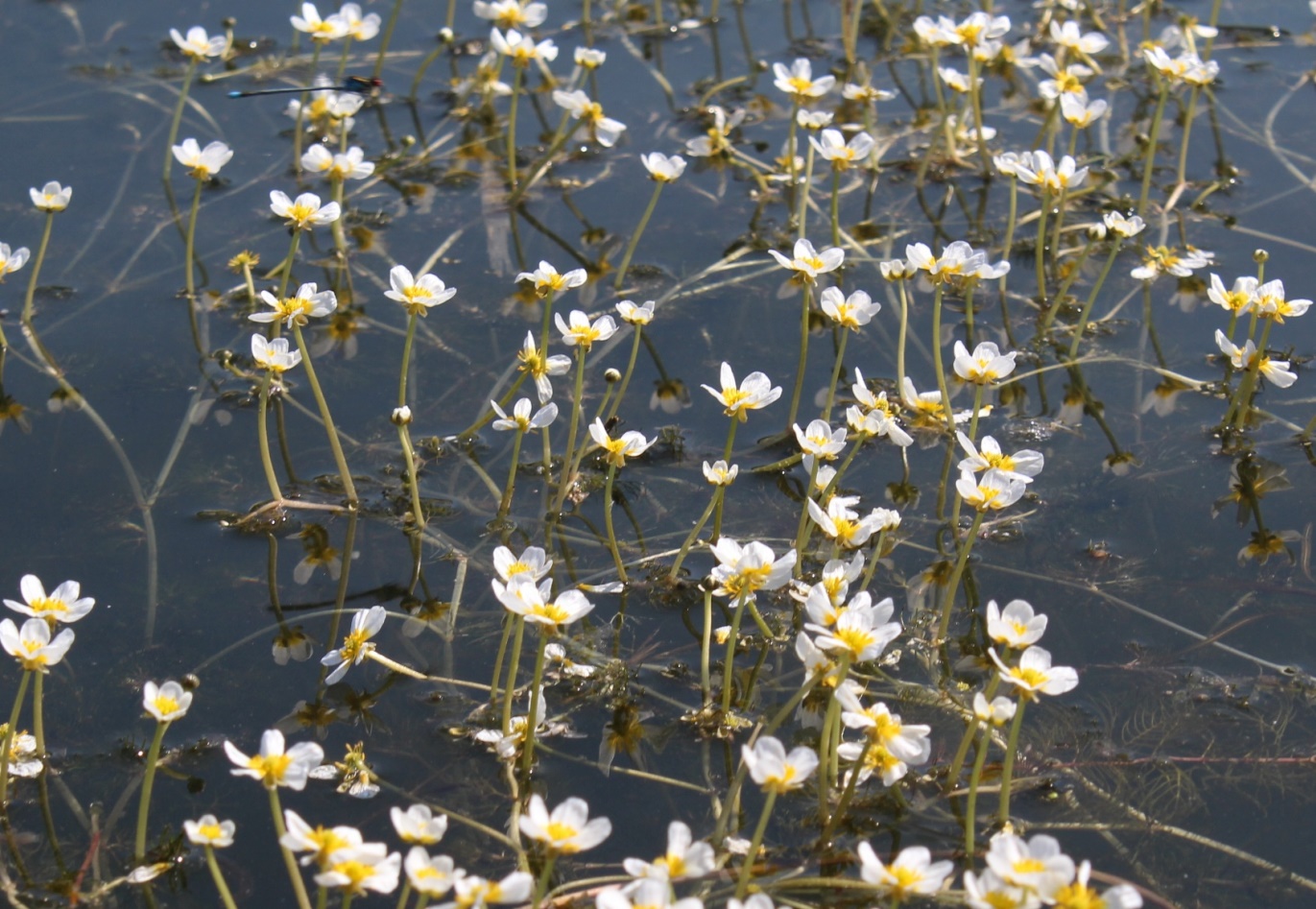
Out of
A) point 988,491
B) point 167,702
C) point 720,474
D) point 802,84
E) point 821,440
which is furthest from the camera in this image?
point 802,84

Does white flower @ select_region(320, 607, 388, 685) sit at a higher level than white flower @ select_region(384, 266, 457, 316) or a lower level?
lower

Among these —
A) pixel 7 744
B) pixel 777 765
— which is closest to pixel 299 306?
pixel 7 744

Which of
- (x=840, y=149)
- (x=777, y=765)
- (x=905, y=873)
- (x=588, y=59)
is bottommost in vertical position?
(x=905, y=873)

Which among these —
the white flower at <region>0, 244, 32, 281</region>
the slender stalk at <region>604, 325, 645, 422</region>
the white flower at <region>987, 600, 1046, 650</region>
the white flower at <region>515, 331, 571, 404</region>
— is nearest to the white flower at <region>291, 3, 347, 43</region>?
the white flower at <region>0, 244, 32, 281</region>

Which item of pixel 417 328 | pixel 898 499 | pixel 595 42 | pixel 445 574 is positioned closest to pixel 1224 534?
pixel 898 499

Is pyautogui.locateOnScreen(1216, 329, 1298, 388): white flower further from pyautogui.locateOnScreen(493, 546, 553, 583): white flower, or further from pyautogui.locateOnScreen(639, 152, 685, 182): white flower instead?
pyautogui.locateOnScreen(493, 546, 553, 583): white flower

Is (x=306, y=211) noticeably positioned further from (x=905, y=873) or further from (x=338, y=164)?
(x=905, y=873)

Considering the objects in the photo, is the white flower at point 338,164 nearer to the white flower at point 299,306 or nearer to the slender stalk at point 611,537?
the white flower at point 299,306
